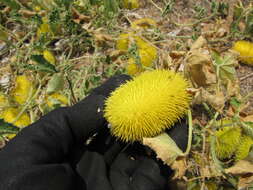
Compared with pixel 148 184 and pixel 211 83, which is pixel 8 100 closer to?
pixel 148 184

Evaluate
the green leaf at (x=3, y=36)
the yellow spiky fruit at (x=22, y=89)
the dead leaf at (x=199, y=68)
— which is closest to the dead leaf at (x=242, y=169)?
the dead leaf at (x=199, y=68)

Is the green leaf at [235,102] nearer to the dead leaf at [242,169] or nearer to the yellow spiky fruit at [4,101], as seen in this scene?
the dead leaf at [242,169]

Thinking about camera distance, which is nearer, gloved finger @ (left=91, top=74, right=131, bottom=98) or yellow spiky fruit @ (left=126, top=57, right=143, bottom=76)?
gloved finger @ (left=91, top=74, right=131, bottom=98)

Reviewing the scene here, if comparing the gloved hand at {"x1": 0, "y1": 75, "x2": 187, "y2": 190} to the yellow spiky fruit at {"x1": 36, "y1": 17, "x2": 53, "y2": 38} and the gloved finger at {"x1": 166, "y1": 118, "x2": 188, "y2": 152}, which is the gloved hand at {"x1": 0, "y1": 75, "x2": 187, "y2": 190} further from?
the yellow spiky fruit at {"x1": 36, "y1": 17, "x2": 53, "y2": 38}

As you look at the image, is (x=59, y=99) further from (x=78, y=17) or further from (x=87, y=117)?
(x=78, y=17)

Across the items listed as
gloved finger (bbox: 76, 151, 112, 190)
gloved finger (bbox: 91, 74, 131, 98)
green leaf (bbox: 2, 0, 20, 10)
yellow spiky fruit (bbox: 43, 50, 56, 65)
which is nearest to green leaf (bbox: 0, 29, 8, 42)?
green leaf (bbox: 2, 0, 20, 10)
